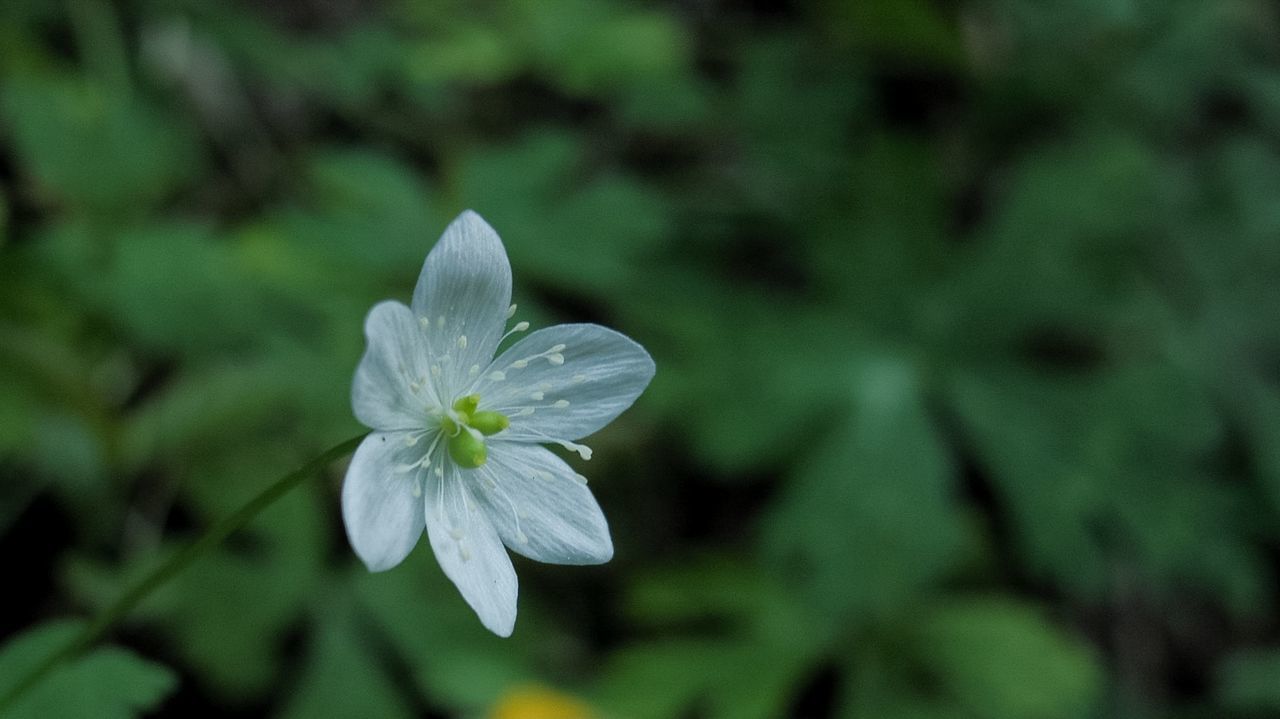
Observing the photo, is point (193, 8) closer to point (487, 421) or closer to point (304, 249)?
point (304, 249)

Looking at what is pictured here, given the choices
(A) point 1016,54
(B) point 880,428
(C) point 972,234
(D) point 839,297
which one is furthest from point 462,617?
(A) point 1016,54

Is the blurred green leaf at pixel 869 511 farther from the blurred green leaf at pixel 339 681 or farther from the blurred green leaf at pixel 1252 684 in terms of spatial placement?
the blurred green leaf at pixel 339 681

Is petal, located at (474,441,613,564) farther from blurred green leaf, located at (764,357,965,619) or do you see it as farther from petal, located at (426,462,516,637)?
blurred green leaf, located at (764,357,965,619)

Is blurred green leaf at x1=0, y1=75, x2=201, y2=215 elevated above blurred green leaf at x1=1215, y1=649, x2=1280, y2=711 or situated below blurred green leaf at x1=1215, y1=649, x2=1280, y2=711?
above

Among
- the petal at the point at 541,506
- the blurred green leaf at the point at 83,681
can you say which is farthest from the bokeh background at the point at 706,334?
the petal at the point at 541,506

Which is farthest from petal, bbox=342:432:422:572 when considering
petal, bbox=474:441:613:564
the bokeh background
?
the bokeh background

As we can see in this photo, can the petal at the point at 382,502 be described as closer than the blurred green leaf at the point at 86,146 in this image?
Yes
